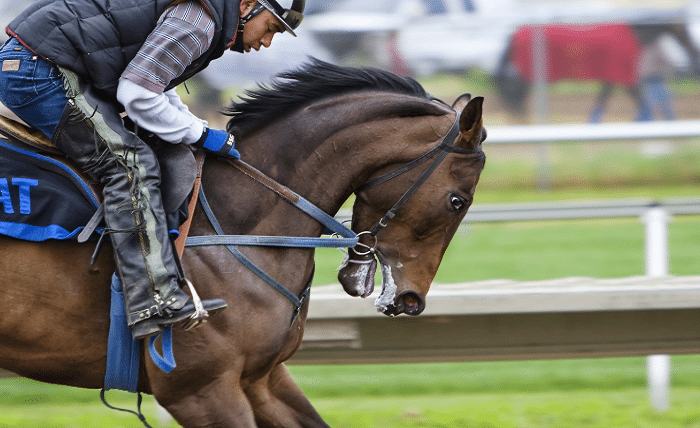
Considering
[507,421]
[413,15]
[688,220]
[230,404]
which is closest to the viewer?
[230,404]

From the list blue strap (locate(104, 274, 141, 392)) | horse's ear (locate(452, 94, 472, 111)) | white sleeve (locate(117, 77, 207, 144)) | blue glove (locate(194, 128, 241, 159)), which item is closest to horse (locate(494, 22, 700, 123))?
horse's ear (locate(452, 94, 472, 111))

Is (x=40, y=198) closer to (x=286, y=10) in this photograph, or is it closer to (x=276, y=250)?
(x=276, y=250)

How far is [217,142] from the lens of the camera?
2.93m

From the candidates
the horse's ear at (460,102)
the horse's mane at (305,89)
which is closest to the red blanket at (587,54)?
the horse's ear at (460,102)

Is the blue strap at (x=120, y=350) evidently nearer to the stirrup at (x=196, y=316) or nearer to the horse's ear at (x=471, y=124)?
the stirrup at (x=196, y=316)

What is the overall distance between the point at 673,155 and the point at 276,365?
8932 millimetres

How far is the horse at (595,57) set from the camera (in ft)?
37.0

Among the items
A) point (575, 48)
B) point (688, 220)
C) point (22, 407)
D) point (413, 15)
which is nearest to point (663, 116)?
point (575, 48)

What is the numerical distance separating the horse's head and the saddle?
2.22 feet

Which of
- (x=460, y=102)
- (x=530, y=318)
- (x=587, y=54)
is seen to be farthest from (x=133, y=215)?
(x=587, y=54)

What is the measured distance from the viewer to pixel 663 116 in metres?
11.3

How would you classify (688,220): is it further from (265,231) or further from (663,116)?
(265,231)

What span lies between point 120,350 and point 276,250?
61cm

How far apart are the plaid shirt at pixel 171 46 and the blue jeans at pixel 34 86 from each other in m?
0.25
